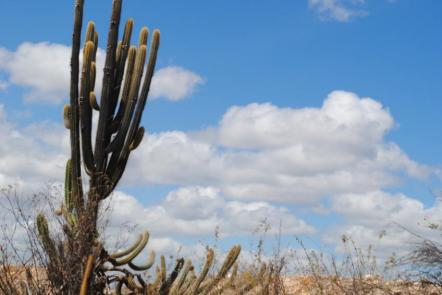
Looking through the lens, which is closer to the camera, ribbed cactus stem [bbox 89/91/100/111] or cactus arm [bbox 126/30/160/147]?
ribbed cactus stem [bbox 89/91/100/111]

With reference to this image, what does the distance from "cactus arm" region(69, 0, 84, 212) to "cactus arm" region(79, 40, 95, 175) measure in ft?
0.32

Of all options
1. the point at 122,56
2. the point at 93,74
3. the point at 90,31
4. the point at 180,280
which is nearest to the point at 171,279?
the point at 180,280

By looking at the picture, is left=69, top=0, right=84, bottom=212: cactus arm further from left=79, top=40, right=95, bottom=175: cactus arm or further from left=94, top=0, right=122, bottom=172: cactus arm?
left=94, top=0, right=122, bottom=172: cactus arm

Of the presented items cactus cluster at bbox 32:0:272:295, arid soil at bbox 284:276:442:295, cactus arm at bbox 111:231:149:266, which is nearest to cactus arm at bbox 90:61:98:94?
cactus cluster at bbox 32:0:272:295

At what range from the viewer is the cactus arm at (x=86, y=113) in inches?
333

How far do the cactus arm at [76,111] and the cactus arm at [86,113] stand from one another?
0.10 m

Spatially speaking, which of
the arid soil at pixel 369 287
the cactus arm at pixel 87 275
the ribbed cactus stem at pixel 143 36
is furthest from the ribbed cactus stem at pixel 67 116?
the arid soil at pixel 369 287

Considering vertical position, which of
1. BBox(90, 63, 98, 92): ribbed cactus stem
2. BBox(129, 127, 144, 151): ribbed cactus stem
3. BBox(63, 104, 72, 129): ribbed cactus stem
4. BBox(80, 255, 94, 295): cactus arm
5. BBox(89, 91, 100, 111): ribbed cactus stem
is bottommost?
BBox(80, 255, 94, 295): cactus arm

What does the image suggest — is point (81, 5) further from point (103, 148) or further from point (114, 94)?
point (103, 148)

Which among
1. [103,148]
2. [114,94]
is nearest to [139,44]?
[114,94]

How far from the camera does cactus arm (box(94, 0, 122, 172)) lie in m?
8.52

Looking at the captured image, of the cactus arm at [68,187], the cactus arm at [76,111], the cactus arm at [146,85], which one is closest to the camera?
the cactus arm at [68,187]

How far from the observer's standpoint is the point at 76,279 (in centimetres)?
715

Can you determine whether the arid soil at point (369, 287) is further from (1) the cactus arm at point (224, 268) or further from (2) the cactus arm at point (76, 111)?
(2) the cactus arm at point (76, 111)
